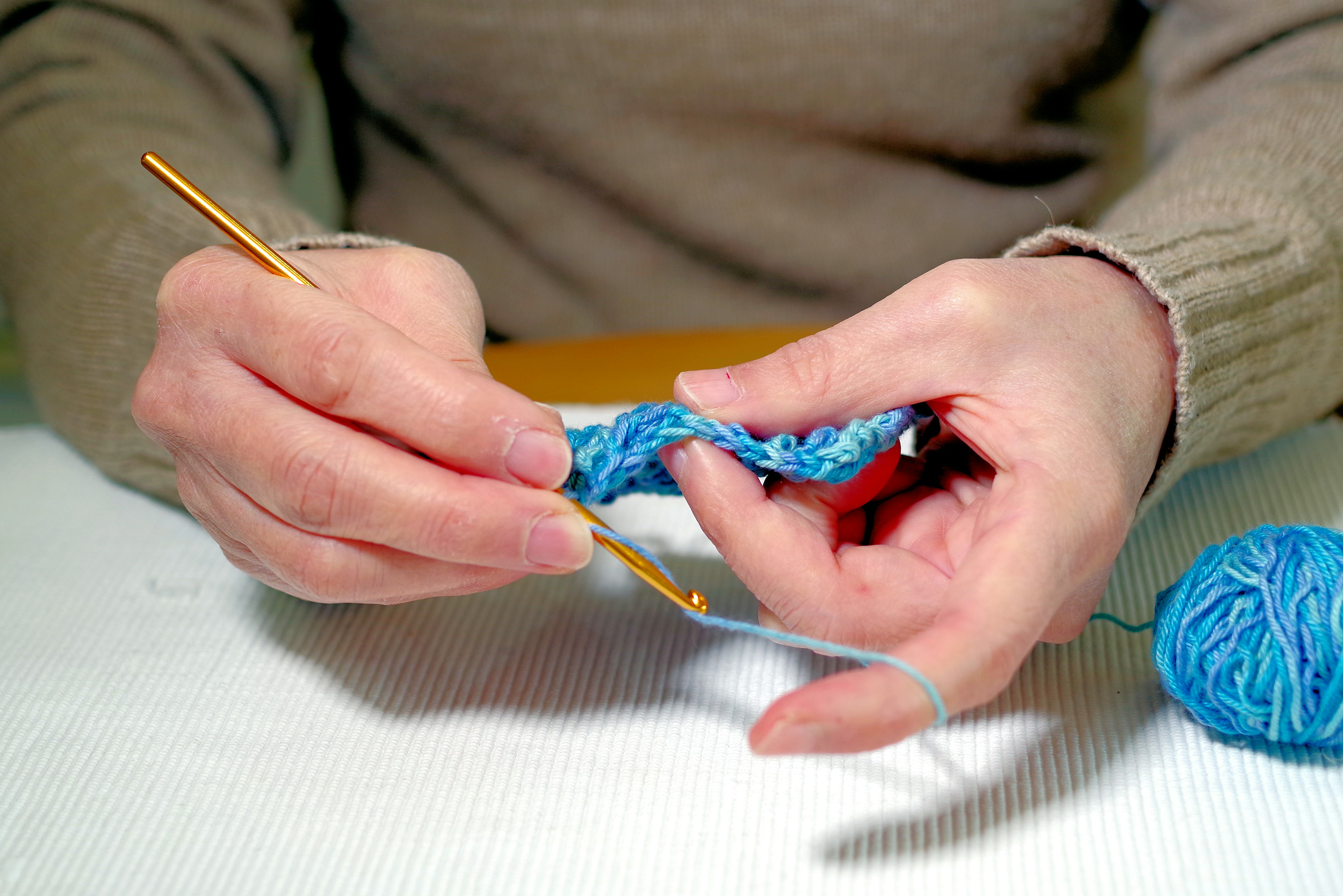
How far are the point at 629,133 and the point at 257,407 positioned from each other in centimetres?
71

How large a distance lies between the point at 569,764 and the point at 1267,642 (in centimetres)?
44

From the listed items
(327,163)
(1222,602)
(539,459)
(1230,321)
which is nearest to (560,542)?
(539,459)

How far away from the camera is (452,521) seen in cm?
55

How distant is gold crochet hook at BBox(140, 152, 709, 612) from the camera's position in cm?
61

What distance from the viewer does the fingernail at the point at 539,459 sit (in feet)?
1.85

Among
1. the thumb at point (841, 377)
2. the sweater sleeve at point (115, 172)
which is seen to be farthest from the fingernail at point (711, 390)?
the sweater sleeve at point (115, 172)

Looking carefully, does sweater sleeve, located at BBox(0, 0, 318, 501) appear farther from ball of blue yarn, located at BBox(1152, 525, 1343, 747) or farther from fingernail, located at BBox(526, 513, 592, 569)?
ball of blue yarn, located at BBox(1152, 525, 1343, 747)

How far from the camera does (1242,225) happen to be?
77cm

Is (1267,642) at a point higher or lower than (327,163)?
higher

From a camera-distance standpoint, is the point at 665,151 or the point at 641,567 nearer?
the point at 641,567

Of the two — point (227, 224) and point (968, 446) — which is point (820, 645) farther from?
point (227, 224)

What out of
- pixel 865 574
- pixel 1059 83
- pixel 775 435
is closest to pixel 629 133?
pixel 1059 83

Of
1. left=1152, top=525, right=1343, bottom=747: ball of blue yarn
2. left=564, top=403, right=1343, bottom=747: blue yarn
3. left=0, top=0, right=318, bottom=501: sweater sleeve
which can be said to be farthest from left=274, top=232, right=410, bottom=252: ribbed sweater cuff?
left=1152, top=525, right=1343, bottom=747: ball of blue yarn

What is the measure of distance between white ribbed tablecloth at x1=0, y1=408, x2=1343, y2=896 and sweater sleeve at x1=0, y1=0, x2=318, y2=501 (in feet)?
0.69
